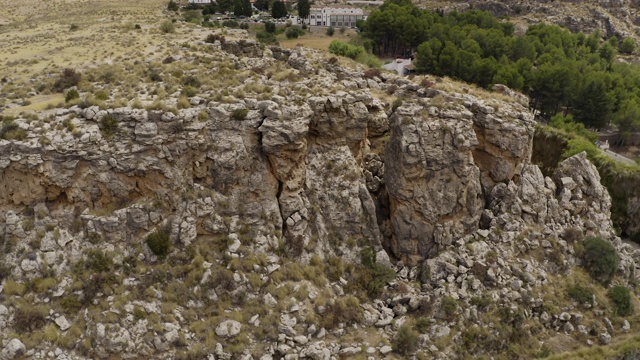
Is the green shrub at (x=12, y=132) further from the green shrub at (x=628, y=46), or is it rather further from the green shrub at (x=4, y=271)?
the green shrub at (x=628, y=46)

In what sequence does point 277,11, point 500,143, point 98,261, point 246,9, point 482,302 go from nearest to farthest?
point 98,261
point 482,302
point 500,143
point 246,9
point 277,11

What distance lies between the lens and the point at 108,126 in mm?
24906

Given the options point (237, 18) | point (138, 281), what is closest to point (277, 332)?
point (138, 281)

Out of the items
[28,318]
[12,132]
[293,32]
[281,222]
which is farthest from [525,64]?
[28,318]

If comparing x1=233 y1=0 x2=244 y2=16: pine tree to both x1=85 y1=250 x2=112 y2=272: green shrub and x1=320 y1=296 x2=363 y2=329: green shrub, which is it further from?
x1=320 y1=296 x2=363 y2=329: green shrub

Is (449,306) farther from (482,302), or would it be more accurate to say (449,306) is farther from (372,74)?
(372,74)

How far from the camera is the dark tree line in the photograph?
192 feet

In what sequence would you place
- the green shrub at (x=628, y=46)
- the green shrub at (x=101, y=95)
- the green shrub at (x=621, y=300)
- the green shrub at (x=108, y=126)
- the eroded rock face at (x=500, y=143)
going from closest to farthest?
the green shrub at (x=108, y=126)
the green shrub at (x=101, y=95)
the green shrub at (x=621, y=300)
the eroded rock face at (x=500, y=143)
the green shrub at (x=628, y=46)

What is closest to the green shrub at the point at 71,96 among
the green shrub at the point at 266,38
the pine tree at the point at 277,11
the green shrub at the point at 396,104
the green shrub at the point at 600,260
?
the green shrub at the point at 396,104

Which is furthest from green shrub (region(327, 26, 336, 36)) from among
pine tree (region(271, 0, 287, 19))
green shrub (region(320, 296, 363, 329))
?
green shrub (region(320, 296, 363, 329))

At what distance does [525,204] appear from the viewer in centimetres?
2980

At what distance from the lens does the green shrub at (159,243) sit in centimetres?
2500

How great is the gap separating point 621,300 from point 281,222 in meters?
20.5

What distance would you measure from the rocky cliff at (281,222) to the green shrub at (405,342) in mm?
611
